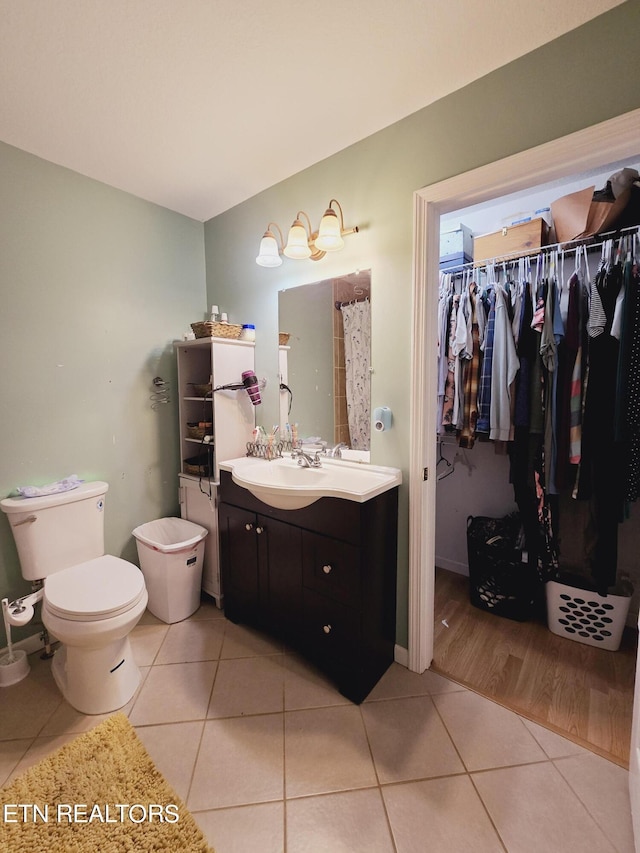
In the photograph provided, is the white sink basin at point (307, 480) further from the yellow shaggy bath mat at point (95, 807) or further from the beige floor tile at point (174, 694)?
the yellow shaggy bath mat at point (95, 807)

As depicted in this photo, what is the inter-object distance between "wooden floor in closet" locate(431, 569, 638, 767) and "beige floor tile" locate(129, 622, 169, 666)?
139 centimetres

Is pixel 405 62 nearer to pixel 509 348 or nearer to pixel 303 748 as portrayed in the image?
pixel 509 348

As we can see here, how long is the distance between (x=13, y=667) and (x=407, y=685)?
1788 millimetres

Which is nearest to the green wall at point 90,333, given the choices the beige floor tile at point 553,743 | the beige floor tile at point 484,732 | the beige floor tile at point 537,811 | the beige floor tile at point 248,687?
the beige floor tile at point 248,687

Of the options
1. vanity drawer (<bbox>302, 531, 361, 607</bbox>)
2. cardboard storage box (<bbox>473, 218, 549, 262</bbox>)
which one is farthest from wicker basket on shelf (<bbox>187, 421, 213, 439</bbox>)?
cardboard storage box (<bbox>473, 218, 549, 262</bbox>)

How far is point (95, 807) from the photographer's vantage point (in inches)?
44.9

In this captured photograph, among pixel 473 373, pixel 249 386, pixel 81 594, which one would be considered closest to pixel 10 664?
pixel 81 594

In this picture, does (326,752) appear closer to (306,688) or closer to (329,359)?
(306,688)

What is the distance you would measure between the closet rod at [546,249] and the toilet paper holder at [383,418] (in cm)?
115

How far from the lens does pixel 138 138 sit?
169cm

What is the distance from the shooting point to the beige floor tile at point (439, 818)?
1054mm

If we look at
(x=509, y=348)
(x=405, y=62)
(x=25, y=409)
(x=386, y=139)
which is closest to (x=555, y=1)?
(x=405, y=62)

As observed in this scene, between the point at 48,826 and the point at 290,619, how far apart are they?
97 centimetres

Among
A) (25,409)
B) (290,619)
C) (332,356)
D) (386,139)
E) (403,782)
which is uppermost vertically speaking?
(386,139)
